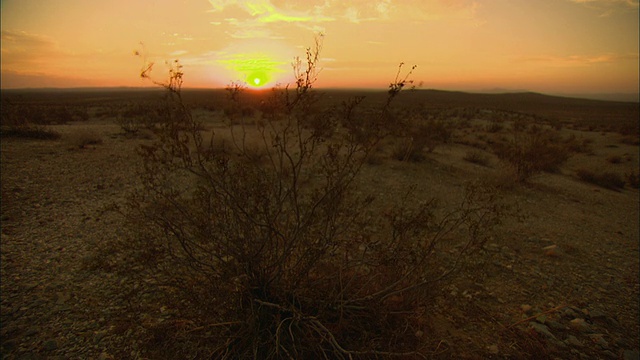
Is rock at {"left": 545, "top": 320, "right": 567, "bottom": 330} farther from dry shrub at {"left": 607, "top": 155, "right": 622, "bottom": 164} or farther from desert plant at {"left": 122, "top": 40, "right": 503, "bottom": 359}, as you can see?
dry shrub at {"left": 607, "top": 155, "right": 622, "bottom": 164}

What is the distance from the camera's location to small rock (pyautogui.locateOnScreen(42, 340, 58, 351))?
96.5 inches

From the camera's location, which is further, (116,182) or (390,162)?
(390,162)

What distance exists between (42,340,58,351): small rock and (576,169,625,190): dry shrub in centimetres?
1221

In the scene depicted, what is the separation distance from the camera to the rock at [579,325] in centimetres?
301

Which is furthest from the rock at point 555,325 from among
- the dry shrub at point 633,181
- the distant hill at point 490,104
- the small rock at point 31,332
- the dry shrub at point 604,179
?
the dry shrub at point 633,181

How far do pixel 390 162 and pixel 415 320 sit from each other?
262 inches

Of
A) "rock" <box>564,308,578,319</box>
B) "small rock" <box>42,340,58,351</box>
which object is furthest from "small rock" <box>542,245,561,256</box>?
"small rock" <box>42,340,58,351</box>

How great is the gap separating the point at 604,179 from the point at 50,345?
40.9 feet

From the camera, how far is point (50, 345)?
8.13 feet

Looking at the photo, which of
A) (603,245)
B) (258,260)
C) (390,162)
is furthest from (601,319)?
(390,162)

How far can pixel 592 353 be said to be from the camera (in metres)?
2.74

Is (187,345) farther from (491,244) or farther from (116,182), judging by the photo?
(116,182)

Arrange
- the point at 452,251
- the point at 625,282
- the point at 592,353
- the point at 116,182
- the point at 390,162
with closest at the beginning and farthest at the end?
1. the point at 592,353
2. the point at 625,282
3. the point at 452,251
4. the point at 116,182
5. the point at 390,162

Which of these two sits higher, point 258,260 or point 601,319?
point 258,260
